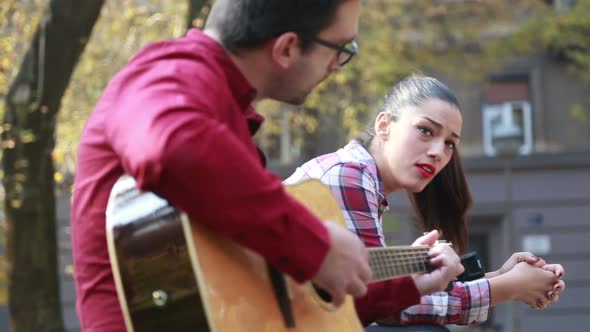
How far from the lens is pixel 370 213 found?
3.35 metres

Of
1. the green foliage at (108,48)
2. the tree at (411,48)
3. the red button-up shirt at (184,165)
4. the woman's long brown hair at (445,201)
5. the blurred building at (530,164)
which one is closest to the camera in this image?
the red button-up shirt at (184,165)

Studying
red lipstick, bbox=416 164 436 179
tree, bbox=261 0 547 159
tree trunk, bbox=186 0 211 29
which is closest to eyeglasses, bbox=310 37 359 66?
red lipstick, bbox=416 164 436 179

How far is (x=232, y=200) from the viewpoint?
2.04 meters

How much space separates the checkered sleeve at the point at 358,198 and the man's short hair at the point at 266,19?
1058mm

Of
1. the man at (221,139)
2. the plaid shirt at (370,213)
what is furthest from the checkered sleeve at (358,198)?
the man at (221,139)

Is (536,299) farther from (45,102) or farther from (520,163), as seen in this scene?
(520,163)

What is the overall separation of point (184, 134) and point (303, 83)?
18.3 inches

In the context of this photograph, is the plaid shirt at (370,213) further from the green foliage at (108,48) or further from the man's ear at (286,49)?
the green foliage at (108,48)

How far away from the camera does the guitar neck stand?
2.61 metres

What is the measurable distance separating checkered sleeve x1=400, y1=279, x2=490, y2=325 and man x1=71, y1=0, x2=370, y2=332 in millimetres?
1182

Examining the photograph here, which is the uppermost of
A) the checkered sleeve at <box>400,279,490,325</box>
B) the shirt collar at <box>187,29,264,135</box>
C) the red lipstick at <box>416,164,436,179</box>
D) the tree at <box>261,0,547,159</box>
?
the shirt collar at <box>187,29,264,135</box>

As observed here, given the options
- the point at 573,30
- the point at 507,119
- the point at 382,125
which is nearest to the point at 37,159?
the point at 382,125

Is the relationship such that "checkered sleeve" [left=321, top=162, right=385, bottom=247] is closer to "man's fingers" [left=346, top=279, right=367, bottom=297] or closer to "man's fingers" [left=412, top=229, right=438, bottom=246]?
"man's fingers" [left=412, top=229, right=438, bottom=246]

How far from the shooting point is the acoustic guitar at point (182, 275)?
6.93 feet
